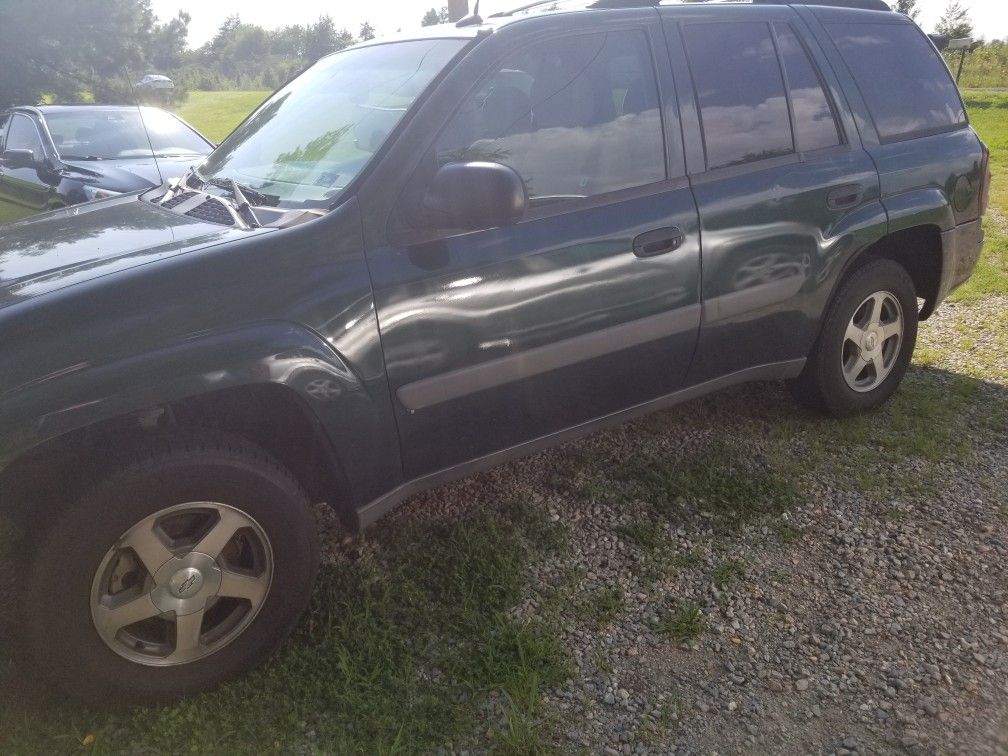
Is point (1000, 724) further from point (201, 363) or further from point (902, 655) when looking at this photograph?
A: point (201, 363)

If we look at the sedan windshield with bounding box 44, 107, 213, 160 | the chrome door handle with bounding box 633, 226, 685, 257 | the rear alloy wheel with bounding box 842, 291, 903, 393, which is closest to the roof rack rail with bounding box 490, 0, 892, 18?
the chrome door handle with bounding box 633, 226, 685, 257

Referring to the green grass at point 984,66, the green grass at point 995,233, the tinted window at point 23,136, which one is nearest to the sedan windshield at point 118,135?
the tinted window at point 23,136

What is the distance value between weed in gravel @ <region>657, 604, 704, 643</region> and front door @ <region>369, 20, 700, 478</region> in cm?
74

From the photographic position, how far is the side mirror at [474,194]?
2266mm

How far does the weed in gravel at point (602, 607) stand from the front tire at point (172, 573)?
35.3 inches

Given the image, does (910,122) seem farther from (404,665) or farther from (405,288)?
(404,665)

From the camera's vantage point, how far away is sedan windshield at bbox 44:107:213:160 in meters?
7.26

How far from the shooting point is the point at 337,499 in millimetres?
2508

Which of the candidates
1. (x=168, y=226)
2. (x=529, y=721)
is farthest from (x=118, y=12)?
(x=529, y=721)

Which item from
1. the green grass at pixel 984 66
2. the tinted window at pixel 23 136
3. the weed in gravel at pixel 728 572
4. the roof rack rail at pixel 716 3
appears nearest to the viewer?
the weed in gravel at pixel 728 572

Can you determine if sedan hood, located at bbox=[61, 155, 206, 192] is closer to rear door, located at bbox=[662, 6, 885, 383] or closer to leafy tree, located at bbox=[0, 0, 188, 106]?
rear door, located at bbox=[662, 6, 885, 383]

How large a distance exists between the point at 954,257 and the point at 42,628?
13.0ft

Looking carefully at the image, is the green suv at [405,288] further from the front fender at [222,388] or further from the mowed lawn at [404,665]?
the mowed lawn at [404,665]

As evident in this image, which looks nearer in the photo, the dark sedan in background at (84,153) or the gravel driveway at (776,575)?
the gravel driveway at (776,575)
